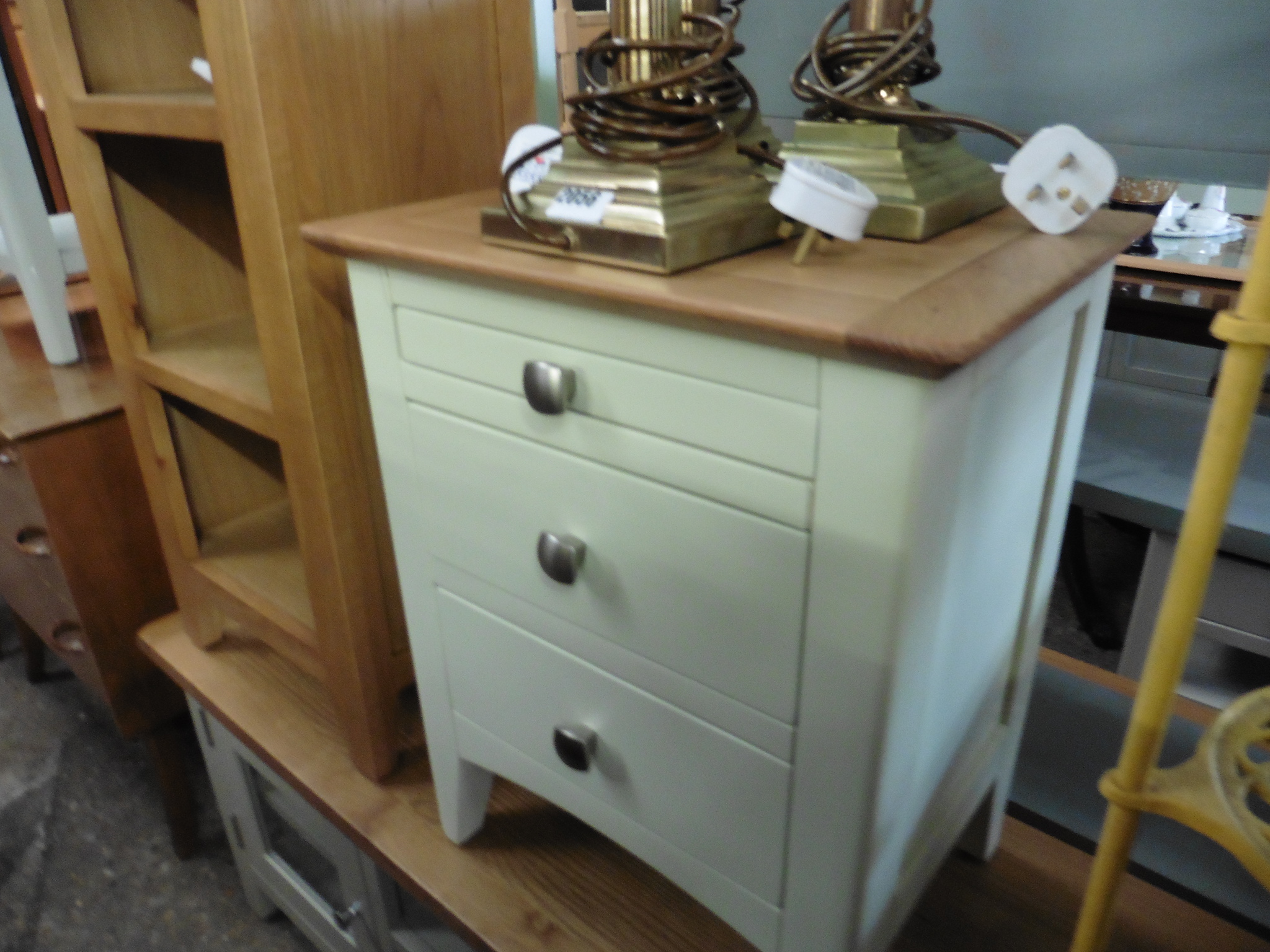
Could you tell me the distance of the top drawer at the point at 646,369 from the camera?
51cm

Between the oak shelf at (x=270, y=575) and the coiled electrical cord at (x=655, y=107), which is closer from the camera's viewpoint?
the coiled electrical cord at (x=655, y=107)

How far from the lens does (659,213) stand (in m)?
0.55

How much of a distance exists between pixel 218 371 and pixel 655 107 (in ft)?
1.96

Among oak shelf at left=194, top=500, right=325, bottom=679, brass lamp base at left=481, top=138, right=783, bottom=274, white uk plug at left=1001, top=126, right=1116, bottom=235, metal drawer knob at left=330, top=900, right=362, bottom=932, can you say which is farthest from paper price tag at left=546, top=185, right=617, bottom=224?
metal drawer knob at left=330, top=900, right=362, bottom=932

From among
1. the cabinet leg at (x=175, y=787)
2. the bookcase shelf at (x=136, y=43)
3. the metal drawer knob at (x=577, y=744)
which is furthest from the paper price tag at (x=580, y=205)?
the cabinet leg at (x=175, y=787)

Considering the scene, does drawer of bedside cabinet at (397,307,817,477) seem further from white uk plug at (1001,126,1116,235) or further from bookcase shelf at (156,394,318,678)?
bookcase shelf at (156,394,318,678)

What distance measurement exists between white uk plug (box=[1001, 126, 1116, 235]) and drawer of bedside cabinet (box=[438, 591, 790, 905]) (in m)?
0.40

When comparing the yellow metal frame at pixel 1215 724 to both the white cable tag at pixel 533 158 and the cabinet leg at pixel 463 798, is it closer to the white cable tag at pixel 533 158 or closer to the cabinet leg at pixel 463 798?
the white cable tag at pixel 533 158

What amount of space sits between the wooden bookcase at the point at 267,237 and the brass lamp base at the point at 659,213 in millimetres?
214

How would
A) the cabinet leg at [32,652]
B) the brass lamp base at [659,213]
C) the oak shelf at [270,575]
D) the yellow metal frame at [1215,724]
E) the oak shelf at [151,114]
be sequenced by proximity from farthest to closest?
the cabinet leg at [32,652] < the oak shelf at [270,575] < the oak shelf at [151,114] < the brass lamp base at [659,213] < the yellow metal frame at [1215,724]

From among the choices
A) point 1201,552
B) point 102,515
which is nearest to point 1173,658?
point 1201,552

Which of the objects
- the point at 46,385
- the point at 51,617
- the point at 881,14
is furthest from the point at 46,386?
the point at 881,14

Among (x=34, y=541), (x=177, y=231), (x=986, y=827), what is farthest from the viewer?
(x=34, y=541)

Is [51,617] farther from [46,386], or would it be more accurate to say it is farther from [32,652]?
[32,652]
